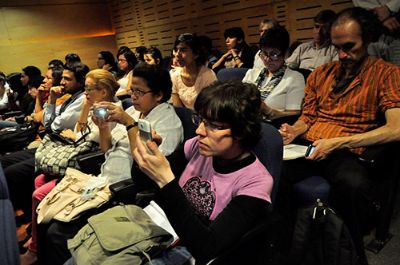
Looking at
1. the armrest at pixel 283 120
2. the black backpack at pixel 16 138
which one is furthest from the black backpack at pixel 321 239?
the black backpack at pixel 16 138

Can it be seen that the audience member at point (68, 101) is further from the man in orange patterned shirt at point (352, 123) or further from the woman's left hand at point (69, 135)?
the man in orange patterned shirt at point (352, 123)

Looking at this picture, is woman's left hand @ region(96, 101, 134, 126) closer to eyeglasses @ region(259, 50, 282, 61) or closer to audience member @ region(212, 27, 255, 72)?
eyeglasses @ region(259, 50, 282, 61)

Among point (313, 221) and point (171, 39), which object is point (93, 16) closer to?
point (171, 39)

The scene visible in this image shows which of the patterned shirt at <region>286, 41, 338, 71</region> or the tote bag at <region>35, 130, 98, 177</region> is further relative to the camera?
the patterned shirt at <region>286, 41, 338, 71</region>

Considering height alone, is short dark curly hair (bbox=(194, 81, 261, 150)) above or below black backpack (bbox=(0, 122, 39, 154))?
above

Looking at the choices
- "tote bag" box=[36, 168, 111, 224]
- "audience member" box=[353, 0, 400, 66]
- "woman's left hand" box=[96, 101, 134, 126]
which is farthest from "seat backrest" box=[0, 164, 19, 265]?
"audience member" box=[353, 0, 400, 66]

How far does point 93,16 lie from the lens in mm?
8367

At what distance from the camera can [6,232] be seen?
2.43 ft

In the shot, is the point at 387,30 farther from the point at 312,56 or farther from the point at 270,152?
the point at 270,152

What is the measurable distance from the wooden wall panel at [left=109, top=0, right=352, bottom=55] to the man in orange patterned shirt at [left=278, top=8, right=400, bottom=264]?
8.29 ft

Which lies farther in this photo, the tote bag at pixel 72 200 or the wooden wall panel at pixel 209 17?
the wooden wall panel at pixel 209 17

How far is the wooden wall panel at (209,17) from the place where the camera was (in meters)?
4.39

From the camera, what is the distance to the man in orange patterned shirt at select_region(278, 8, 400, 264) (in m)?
1.59

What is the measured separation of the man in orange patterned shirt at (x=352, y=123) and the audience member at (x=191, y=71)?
3.88 feet
